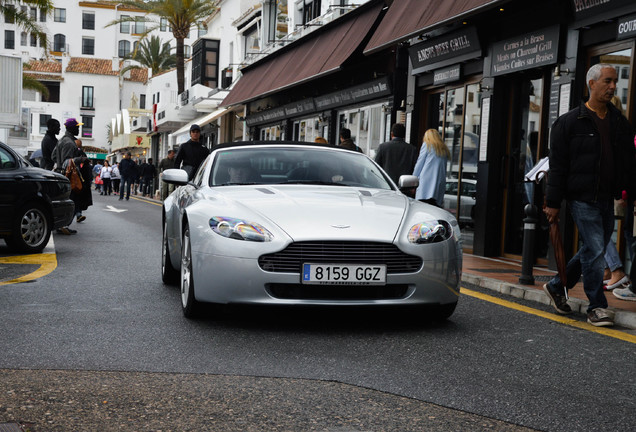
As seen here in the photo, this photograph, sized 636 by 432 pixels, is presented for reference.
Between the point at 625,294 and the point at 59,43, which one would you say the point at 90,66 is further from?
the point at 625,294

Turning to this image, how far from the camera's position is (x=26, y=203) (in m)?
11.0

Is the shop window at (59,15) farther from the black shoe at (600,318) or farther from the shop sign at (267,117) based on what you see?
the black shoe at (600,318)

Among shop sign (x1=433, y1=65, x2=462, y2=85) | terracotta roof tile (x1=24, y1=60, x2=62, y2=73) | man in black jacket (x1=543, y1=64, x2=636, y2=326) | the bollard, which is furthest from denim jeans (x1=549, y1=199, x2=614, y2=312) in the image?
terracotta roof tile (x1=24, y1=60, x2=62, y2=73)

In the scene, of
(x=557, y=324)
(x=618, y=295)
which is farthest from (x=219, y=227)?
(x=618, y=295)

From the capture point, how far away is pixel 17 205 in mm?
10789

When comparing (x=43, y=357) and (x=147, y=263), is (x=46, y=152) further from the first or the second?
(x=43, y=357)

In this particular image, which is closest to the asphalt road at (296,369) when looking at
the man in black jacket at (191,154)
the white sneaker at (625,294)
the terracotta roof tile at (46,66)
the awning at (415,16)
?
the white sneaker at (625,294)

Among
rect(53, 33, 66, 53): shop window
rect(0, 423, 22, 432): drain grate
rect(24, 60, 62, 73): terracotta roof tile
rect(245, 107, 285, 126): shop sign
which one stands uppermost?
rect(53, 33, 66, 53): shop window

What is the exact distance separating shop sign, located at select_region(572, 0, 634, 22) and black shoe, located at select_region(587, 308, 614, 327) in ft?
14.9

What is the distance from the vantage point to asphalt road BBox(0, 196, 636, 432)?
378 centimetres

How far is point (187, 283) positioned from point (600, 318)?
3.09 meters

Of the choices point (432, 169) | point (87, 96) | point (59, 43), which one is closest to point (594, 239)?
point (432, 169)

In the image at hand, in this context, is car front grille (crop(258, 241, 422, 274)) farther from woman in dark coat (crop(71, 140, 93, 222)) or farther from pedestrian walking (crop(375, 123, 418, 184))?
woman in dark coat (crop(71, 140, 93, 222))

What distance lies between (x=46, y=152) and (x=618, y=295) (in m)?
10.7
